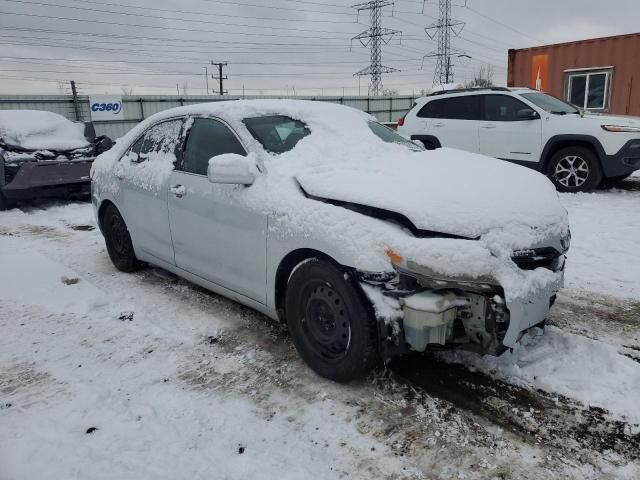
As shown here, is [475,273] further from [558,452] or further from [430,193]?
[558,452]

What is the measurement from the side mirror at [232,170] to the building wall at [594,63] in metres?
13.3

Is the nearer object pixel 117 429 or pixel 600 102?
pixel 117 429

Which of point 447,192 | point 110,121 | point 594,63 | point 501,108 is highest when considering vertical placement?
point 594,63

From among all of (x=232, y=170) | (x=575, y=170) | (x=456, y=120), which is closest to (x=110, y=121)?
(x=456, y=120)

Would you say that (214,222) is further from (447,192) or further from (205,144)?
(447,192)

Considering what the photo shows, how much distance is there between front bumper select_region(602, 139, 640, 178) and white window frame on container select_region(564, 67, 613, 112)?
266 inches

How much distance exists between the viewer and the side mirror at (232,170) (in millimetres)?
3186

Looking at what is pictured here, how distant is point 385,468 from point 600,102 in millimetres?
14702

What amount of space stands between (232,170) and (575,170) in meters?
6.91

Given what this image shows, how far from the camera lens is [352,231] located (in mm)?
2678

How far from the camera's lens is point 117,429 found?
2.55 meters

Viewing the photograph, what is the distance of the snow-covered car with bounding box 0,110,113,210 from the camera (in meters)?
8.04

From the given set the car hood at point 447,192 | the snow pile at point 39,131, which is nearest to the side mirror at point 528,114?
the car hood at point 447,192

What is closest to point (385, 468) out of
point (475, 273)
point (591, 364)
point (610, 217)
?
point (475, 273)
